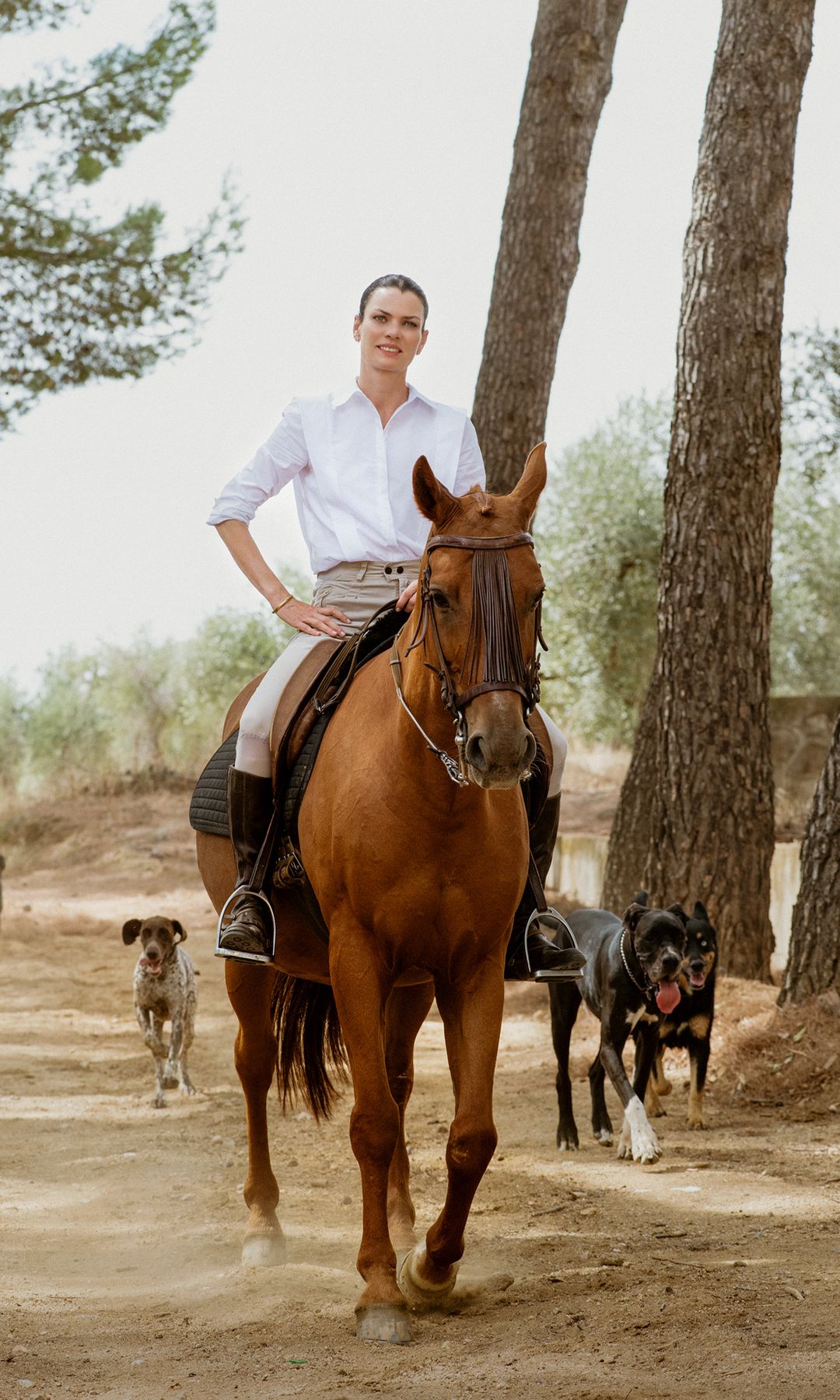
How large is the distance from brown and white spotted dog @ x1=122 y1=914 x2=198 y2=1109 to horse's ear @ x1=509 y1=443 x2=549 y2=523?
20.0 ft

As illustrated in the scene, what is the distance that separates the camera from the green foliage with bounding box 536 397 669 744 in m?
25.6

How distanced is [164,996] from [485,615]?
21.7ft

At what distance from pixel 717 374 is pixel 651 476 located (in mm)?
16789

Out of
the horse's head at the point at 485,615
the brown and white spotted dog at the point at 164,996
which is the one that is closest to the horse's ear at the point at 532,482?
the horse's head at the point at 485,615

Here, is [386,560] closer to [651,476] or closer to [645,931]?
[645,931]

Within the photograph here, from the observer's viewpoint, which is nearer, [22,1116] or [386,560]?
[386,560]

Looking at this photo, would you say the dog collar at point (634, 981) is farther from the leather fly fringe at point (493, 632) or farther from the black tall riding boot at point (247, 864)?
the leather fly fringe at point (493, 632)

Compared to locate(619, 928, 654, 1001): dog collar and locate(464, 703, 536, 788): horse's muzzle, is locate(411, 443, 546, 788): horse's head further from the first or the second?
locate(619, 928, 654, 1001): dog collar

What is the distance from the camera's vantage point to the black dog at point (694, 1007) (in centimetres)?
805

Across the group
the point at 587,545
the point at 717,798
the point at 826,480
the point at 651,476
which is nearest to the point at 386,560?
the point at 717,798

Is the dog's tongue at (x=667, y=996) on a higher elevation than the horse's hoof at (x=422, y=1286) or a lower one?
higher

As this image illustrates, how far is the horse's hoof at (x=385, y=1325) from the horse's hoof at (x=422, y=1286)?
0.76ft

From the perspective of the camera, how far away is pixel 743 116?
10.8 meters

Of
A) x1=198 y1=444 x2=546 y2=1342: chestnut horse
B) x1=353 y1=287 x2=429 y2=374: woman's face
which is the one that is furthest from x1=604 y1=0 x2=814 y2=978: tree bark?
x1=198 y1=444 x2=546 y2=1342: chestnut horse
